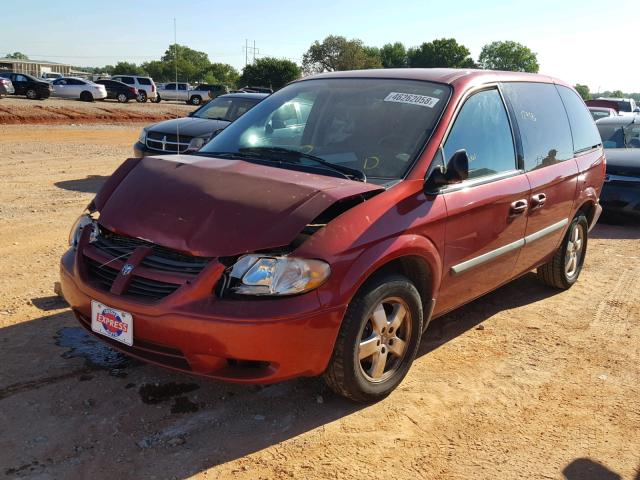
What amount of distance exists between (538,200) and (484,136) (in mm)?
783

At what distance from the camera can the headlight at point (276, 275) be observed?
2.95m

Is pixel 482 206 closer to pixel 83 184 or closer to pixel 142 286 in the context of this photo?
pixel 142 286

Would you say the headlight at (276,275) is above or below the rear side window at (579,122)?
below

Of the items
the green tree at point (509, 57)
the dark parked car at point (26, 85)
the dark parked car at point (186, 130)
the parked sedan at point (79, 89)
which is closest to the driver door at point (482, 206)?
the dark parked car at point (186, 130)

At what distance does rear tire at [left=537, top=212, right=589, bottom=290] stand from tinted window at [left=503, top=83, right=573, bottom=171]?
769 mm

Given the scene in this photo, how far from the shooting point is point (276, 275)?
295cm

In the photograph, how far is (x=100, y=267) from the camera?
332 cm

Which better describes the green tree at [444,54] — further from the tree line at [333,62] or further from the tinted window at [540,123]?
the tinted window at [540,123]

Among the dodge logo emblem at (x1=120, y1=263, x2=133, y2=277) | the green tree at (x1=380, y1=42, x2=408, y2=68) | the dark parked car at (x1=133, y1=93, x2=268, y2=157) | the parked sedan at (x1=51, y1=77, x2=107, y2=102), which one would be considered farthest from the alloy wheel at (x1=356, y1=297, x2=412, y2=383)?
the green tree at (x1=380, y1=42, x2=408, y2=68)

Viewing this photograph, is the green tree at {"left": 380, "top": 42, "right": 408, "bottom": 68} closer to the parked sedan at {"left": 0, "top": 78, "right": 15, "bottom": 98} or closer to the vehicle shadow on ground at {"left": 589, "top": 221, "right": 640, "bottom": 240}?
the parked sedan at {"left": 0, "top": 78, "right": 15, "bottom": 98}

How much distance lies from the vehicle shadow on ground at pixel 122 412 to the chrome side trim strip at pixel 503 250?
3.63 ft

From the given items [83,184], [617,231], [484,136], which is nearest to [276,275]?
[484,136]

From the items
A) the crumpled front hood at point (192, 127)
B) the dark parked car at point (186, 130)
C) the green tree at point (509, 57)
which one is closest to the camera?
the dark parked car at point (186, 130)

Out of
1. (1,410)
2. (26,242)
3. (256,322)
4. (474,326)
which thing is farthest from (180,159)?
(26,242)
